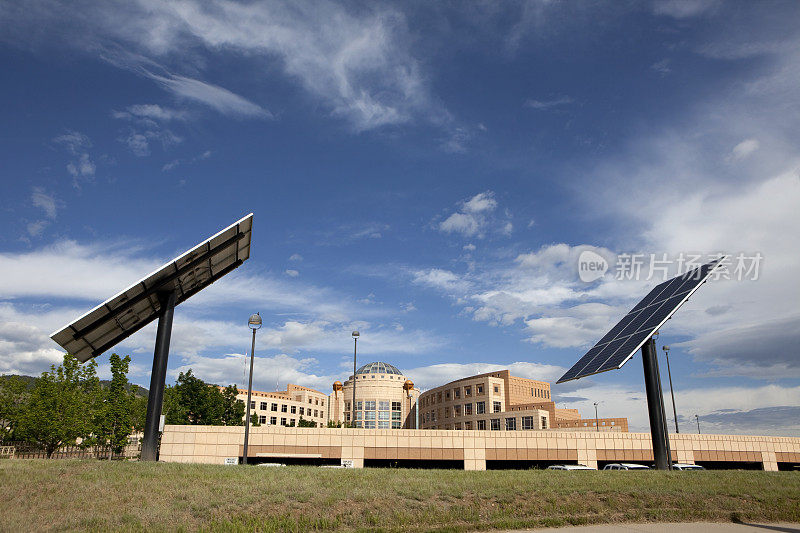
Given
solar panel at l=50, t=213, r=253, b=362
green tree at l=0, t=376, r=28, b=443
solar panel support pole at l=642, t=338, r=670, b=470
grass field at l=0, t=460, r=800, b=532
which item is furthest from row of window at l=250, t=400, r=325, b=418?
grass field at l=0, t=460, r=800, b=532

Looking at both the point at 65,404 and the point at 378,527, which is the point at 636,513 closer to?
the point at 378,527

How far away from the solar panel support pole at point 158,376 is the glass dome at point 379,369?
11070 cm

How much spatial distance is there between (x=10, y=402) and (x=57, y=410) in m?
6.61

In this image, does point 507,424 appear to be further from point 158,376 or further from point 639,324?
point 158,376

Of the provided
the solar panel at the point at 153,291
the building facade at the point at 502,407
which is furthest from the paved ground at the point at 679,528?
the building facade at the point at 502,407

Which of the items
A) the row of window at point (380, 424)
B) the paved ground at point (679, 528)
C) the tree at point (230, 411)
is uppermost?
the tree at point (230, 411)

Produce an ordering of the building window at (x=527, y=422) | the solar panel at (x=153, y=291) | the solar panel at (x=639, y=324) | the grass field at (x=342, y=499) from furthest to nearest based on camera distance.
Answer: the building window at (x=527, y=422) → the solar panel at (x=639, y=324) → the solar panel at (x=153, y=291) → the grass field at (x=342, y=499)

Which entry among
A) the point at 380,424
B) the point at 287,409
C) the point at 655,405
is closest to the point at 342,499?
the point at 655,405

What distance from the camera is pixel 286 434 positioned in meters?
44.5

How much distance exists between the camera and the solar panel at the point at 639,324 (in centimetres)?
2516

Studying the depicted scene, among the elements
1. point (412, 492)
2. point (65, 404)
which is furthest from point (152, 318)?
point (65, 404)

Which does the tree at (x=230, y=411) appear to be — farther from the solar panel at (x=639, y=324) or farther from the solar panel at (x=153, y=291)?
the solar panel at (x=639, y=324)

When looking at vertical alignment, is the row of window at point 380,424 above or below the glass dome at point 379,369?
below

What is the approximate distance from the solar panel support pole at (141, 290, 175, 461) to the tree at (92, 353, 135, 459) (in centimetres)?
3375
